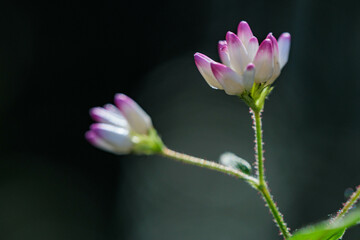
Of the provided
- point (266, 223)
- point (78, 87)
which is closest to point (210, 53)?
point (78, 87)

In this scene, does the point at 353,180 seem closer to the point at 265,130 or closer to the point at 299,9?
the point at 265,130

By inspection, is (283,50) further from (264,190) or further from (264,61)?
(264,190)

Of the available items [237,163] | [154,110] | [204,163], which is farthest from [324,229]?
[154,110]

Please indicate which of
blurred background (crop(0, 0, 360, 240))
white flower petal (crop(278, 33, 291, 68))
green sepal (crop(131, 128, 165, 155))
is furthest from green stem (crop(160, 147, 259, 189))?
blurred background (crop(0, 0, 360, 240))

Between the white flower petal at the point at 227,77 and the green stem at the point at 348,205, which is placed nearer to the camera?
the green stem at the point at 348,205

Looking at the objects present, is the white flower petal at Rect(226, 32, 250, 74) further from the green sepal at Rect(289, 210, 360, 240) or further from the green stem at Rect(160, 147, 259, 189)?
the green sepal at Rect(289, 210, 360, 240)

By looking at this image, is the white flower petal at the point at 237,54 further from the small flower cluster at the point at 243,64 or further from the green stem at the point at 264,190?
the green stem at the point at 264,190

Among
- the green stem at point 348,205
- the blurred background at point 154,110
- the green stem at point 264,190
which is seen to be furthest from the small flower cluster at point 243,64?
the blurred background at point 154,110
